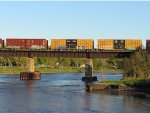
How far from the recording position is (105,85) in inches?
4535

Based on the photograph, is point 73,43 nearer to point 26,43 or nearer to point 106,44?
point 106,44

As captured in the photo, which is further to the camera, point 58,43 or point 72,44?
point 72,44

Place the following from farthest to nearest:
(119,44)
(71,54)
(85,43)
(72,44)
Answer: (72,44) < (85,43) < (119,44) < (71,54)

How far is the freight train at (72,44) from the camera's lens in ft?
587

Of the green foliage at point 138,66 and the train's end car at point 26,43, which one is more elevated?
the train's end car at point 26,43

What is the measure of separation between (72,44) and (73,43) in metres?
0.71

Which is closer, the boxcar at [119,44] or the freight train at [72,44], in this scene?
the freight train at [72,44]

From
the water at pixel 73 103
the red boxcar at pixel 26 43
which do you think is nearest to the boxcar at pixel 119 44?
the red boxcar at pixel 26 43

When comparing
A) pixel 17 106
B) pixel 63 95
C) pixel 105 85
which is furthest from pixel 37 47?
pixel 17 106

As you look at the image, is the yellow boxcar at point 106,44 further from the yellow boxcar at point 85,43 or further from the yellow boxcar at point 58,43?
the yellow boxcar at point 58,43

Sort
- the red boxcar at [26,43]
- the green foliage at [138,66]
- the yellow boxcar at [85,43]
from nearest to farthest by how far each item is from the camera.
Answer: the green foliage at [138,66] → the red boxcar at [26,43] → the yellow boxcar at [85,43]

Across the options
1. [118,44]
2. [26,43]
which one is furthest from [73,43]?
[26,43]

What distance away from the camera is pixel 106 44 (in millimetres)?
179625

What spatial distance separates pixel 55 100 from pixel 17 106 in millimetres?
11288
